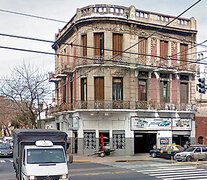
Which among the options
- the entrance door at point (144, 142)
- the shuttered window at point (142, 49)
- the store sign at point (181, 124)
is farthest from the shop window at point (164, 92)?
the entrance door at point (144, 142)

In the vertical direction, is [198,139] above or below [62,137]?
below

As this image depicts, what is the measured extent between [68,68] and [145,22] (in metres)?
9.23

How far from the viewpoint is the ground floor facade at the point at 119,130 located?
32.8 meters

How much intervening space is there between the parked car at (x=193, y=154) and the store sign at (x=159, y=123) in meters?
5.82

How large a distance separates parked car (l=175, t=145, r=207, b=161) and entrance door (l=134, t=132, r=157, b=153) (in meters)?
6.51

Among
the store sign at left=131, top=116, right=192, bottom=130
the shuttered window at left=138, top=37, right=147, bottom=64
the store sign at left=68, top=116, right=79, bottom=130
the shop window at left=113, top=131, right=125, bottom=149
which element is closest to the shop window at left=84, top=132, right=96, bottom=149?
the store sign at left=68, top=116, right=79, bottom=130

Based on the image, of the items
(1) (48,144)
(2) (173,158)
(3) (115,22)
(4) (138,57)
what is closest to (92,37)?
(3) (115,22)

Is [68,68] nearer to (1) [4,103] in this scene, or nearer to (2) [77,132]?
(2) [77,132]

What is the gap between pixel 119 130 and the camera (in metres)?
33.1

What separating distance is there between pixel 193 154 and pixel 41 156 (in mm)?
16721

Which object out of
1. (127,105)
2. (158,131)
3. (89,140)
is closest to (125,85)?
(127,105)

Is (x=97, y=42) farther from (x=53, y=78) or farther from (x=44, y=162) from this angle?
(x=44, y=162)

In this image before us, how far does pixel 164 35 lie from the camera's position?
35625 mm

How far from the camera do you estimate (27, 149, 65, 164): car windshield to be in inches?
586
